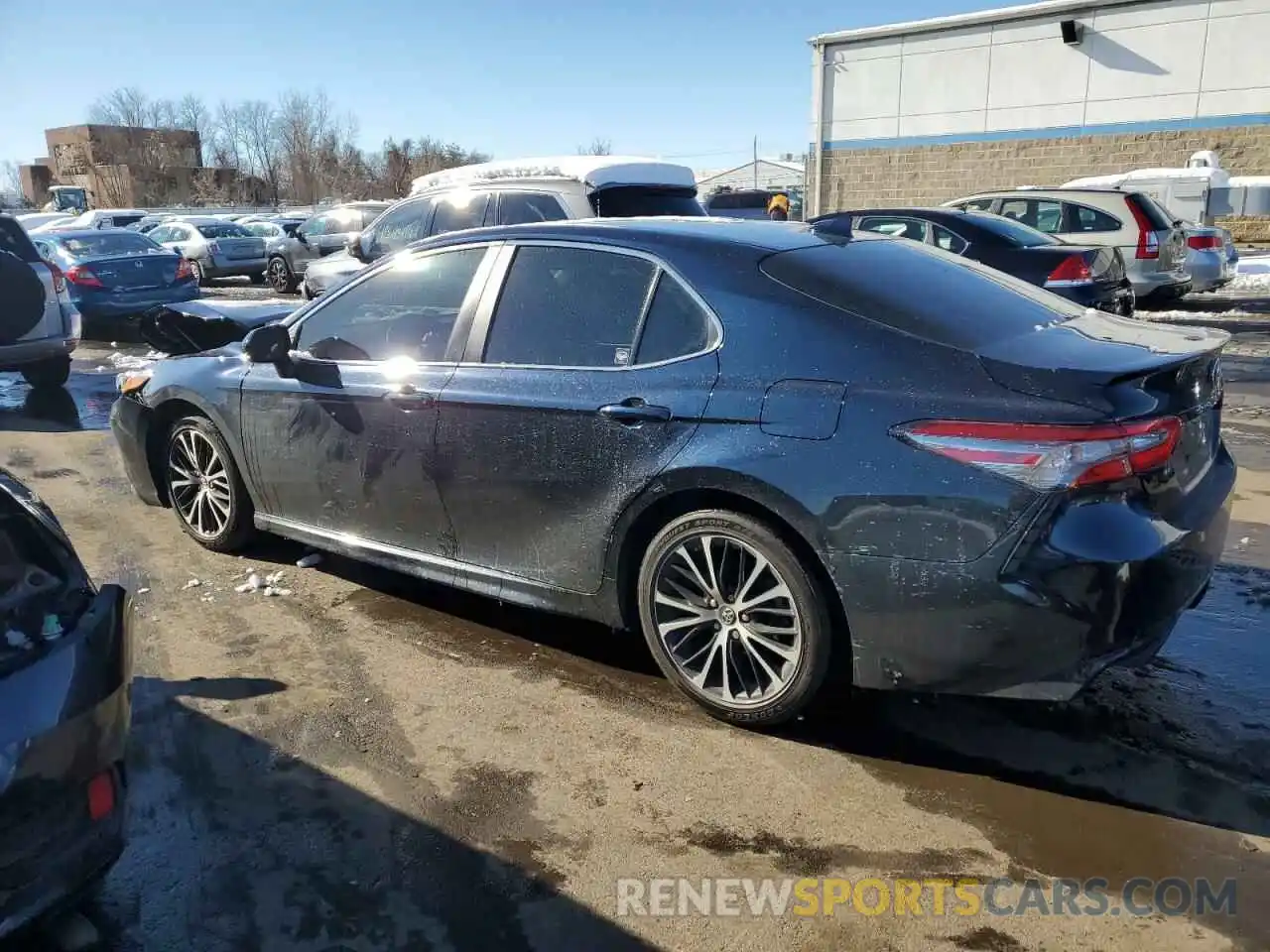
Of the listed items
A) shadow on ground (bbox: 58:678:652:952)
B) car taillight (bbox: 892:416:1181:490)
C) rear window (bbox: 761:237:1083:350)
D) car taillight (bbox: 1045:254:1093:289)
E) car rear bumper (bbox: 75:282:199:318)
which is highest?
rear window (bbox: 761:237:1083:350)

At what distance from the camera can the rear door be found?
911 centimetres

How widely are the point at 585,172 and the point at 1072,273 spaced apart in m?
4.73

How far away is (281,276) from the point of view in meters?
19.6

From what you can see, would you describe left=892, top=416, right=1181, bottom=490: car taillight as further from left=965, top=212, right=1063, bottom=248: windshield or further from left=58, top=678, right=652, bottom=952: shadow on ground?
left=965, top=212, right=1063, bottom=248: windshield

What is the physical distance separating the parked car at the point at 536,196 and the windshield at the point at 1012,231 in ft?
9.87

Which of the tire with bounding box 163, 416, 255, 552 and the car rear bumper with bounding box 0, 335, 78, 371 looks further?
the car rear bumper with bounding box 0, 335, 78, 371

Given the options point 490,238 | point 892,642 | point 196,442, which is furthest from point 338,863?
point 196,442

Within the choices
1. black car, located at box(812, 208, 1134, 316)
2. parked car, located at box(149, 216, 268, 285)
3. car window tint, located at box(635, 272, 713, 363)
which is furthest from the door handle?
parked car, located at box(149, 216, 268, 285)

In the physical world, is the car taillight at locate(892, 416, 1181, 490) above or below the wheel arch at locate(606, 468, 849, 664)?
above

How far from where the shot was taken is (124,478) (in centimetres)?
672

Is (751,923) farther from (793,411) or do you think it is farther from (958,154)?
(958,154)

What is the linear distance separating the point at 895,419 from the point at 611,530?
43.2 inches

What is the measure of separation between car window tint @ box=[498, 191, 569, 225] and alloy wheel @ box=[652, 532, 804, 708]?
21.0 feet

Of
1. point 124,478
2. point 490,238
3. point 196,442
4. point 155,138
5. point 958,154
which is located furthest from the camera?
point 155,138
